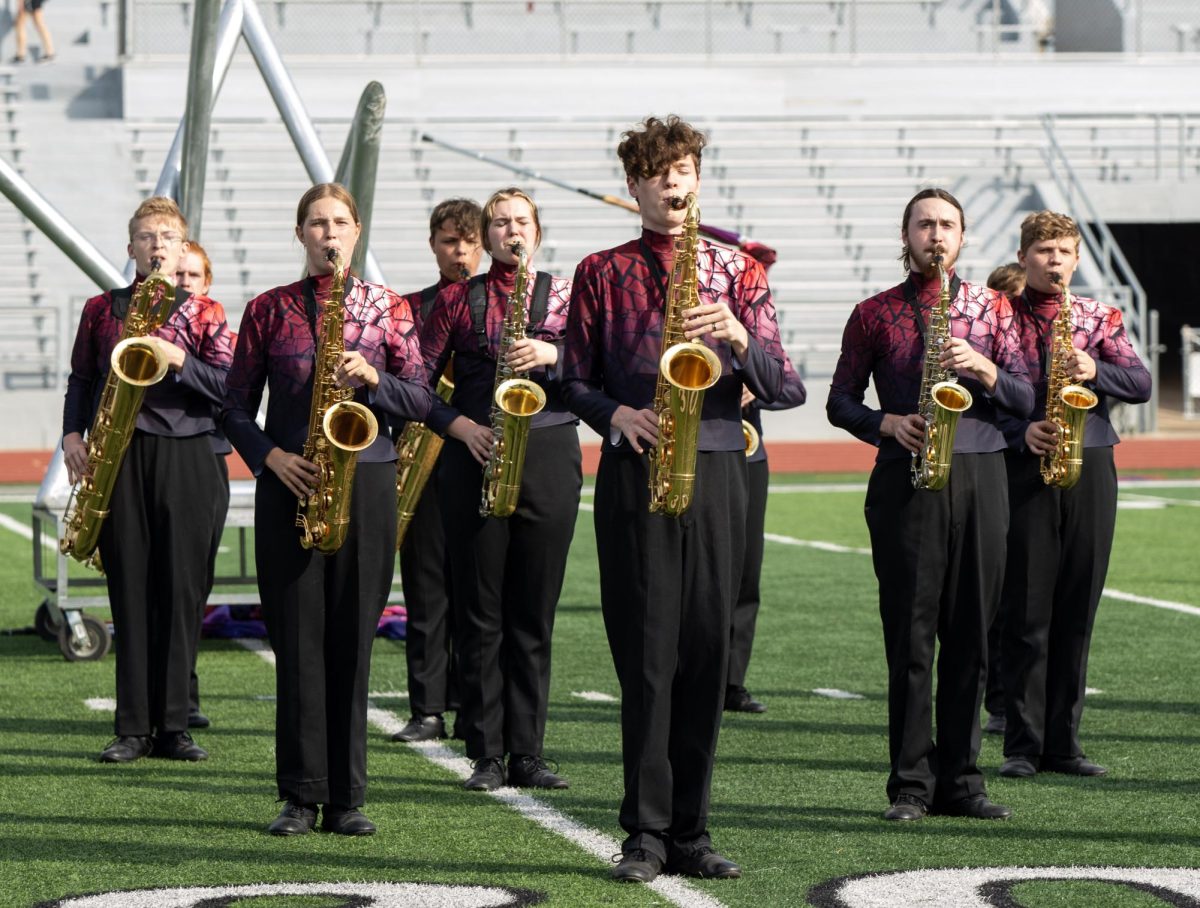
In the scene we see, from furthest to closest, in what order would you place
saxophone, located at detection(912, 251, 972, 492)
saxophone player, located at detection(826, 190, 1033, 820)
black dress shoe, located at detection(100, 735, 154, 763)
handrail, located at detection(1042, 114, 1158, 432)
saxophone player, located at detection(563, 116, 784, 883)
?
handrail, located at detection(1042, 114, 1158, 432), black dress shoe, located at detection(100, 735, 154, 763), saxophone player, located at detection(826, 190, 1033, 820), saxophone, located at detection(912, 251, 972, 492), saxophone player, located at detection(563, 116, 784, 883)

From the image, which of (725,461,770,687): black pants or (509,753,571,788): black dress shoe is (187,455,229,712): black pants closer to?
(509,753,571,788): black dress shoe

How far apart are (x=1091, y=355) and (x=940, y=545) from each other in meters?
1.18

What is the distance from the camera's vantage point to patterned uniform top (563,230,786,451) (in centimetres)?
491

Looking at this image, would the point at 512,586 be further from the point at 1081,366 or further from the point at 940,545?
the point at 1081,366

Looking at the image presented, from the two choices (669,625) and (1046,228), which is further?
(1046,228)

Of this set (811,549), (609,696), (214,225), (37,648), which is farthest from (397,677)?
(214,225)

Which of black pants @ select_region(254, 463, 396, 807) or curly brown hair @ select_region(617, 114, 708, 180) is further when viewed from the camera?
black pants @ select_region(254, 463, 396, 807)

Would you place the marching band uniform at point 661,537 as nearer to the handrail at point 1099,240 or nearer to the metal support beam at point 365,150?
the metal support beam at point 365,150

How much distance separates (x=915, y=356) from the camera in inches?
230

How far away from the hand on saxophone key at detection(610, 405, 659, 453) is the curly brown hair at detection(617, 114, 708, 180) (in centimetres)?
59

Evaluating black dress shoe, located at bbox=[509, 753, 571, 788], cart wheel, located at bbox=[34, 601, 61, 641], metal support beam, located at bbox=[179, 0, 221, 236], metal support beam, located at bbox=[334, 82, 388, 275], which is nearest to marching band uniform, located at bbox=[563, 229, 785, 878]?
black dress shoe, located at bbox=[509, 753, 571, 788]

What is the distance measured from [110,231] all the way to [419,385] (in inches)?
867

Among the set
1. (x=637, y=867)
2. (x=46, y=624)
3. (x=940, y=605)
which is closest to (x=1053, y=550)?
(x=940, y=605)

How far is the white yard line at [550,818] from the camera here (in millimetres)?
4805
